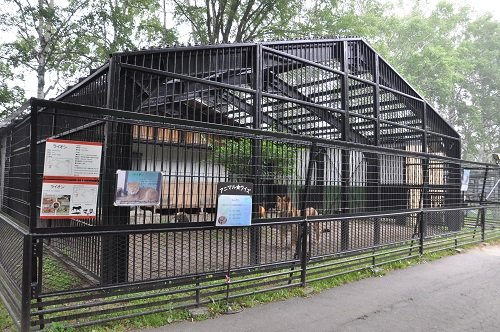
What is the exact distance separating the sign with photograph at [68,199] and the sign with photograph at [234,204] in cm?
148

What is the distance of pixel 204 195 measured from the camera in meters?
5.05

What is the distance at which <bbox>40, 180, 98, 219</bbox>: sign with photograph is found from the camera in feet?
11.7

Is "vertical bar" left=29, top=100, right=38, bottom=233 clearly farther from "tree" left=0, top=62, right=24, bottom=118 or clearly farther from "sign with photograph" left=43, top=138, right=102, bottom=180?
"tree" left=0, top=62, right=24, bottom=118

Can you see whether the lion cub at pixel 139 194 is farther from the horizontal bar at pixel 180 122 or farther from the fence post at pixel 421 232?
the fence post at pixel 421 232

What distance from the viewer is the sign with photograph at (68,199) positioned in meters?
3.56

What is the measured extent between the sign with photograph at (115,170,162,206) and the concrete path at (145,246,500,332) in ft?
4.49

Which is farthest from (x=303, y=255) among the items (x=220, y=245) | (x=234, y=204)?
(x=234, y=204)

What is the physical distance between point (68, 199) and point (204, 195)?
181 cm

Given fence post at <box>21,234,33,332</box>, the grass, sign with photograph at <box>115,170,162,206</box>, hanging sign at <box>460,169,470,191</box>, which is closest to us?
fence post at <box>21,234,33,332</box>

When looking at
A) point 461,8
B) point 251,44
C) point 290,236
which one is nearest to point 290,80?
point 251,44

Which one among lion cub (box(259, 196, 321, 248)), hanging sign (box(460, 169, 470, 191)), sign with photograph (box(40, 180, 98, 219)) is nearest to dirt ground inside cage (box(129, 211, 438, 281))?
lion cub (box(259, 196, 321, 248))

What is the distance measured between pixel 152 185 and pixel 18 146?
154 inches

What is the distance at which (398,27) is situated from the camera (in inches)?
1293

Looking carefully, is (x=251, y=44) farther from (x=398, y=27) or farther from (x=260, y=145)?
(x=398, y=27)
